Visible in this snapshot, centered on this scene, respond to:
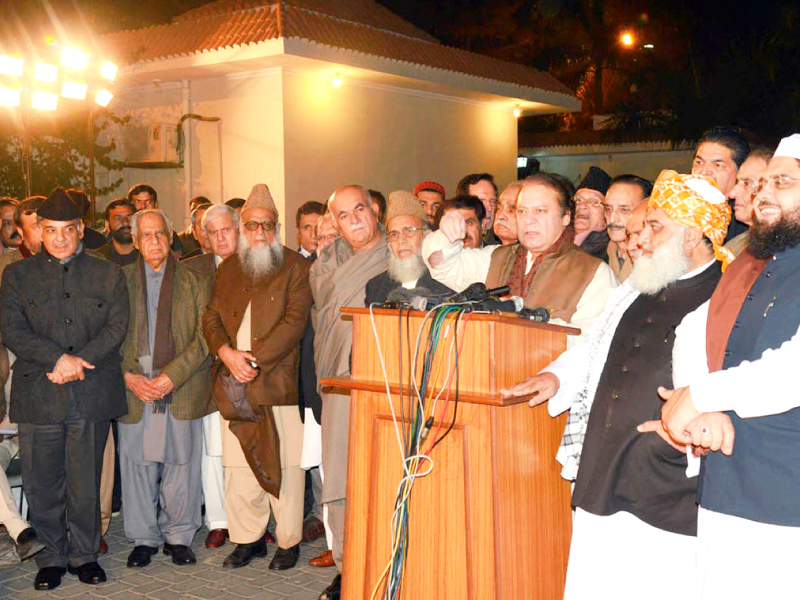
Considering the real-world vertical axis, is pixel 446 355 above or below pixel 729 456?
above

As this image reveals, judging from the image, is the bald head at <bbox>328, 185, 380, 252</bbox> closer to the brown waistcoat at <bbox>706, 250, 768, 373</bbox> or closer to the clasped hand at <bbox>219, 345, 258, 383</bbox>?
the clasped hand at <bbox>219, 345, 258, 383</bbox>

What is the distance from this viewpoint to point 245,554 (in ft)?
20.4

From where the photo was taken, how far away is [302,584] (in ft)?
18.9

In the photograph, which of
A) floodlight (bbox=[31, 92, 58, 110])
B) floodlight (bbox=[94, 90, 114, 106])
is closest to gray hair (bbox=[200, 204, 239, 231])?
floodlight (bbox=[31, 92, 58, 110])

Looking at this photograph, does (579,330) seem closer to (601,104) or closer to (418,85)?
(418,85)

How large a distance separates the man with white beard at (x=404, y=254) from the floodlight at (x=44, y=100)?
29.2ft

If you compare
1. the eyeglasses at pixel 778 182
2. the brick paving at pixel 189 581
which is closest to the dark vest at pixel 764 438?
the eyeglasses at pixel 778 182

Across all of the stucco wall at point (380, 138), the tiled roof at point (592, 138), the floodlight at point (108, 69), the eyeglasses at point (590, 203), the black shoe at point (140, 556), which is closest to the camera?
the eyeglasses at point (590, 203)

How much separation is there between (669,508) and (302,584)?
9.17ft

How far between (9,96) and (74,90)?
94cm

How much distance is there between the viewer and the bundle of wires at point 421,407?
3.78 meters

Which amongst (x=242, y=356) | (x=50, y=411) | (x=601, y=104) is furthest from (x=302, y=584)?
(x=601, y=104)

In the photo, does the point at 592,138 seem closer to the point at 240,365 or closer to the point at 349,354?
the point at 240,365

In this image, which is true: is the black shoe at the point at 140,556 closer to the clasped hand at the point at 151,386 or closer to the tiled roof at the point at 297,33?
the clasped hand at the point at 151,386
